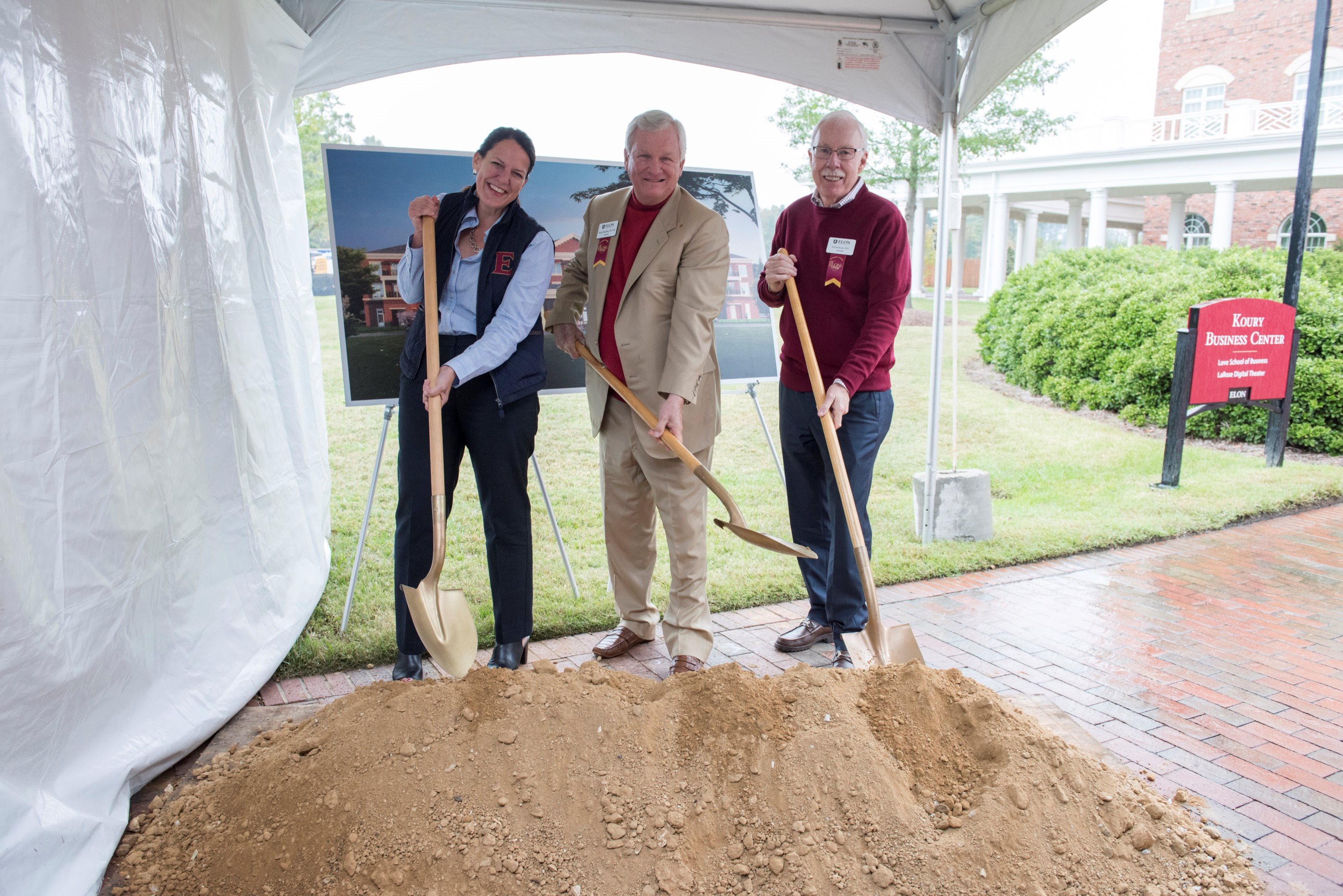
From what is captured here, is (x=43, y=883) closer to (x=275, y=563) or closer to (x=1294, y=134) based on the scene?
(x=275, y=563)

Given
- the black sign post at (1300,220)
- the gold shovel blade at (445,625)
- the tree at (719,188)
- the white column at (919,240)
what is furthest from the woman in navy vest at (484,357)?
the white column at (919,240)

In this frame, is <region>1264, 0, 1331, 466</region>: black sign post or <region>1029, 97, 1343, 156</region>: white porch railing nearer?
<region>1264, 0, 1331, 466</region>: black sign post

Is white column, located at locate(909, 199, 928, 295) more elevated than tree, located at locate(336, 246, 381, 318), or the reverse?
white column, located at locate(909, 199, 928, 295)

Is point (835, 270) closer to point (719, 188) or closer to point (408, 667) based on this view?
point (719, 188)

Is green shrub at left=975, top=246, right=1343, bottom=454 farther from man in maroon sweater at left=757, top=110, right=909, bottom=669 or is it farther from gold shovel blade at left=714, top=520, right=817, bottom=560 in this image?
gold shovel blade at left=714, top=520, right=817, bottom=560

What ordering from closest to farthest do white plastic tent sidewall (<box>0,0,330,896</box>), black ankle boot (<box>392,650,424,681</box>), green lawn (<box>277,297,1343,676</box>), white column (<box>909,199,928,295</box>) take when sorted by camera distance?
white plastic tent sidewall (<box>0,0,330,896</box>)
black ankle boot (<box>392,650,424,681</box>)
green lawn (<box>277,297,1343,676</box>)
white column (<box>909,199,928,295</box>)

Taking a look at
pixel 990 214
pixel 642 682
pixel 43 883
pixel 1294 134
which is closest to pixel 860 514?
pixel 642 682

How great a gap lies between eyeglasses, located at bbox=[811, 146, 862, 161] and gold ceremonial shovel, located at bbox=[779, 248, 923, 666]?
34 centimetres

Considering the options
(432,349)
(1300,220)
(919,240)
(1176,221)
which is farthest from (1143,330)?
(1176,221)

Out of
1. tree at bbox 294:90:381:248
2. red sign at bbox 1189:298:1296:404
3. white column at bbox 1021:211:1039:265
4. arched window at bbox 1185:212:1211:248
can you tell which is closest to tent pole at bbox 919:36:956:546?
red sign at bbox 1189:298:1296:404

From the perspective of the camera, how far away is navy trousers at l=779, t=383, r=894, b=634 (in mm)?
3084

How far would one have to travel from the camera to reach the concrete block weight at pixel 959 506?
4.89 metres

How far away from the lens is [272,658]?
295 centimetres

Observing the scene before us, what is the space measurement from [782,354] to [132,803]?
240 cm
